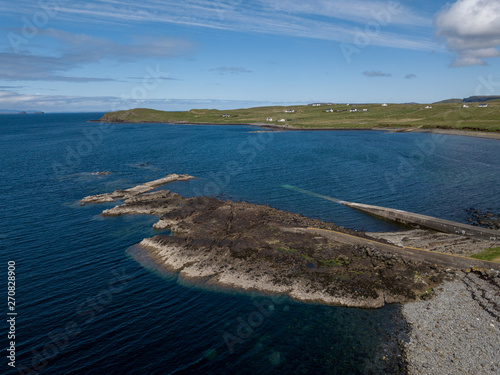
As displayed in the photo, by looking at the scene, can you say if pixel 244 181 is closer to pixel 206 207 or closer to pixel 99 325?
pixel 206 207

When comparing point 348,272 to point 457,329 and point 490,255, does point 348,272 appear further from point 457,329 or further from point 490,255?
point 490,255

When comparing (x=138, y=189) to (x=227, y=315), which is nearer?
(x=227, y=315)

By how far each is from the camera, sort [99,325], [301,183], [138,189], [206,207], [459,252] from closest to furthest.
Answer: [99,325] < [459,252] < [206,207] < [138,189] < [301,183]

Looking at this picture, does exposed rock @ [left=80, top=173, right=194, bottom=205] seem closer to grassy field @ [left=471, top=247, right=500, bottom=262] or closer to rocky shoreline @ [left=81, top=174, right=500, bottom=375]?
rocky shoreline @ [left=81, top=174, right=500, bottom=375]

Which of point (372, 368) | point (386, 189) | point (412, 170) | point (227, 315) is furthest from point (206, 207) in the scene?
point (412, 170)

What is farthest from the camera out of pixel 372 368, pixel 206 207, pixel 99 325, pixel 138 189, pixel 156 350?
pixel 138 189

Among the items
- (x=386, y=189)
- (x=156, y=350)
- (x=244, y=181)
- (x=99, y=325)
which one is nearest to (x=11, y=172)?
(x=244, y=181)

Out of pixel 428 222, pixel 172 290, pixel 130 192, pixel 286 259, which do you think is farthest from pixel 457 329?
pixel 130 192
